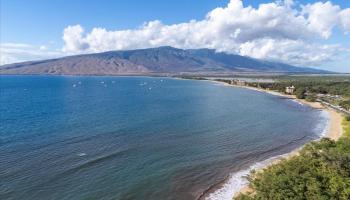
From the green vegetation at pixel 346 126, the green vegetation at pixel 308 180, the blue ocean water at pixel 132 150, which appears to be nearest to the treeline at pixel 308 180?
the green vegetation at pixel 308 180

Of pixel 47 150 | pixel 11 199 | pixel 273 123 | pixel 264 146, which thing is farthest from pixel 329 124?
pixel 11 199

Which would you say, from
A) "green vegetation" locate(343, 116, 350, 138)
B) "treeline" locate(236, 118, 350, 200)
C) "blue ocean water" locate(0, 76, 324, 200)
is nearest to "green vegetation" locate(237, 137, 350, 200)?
"treeline" locate(236, 118, 350, 200)

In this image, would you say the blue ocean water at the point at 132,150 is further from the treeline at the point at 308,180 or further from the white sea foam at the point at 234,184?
the treeline at the point at 308,180

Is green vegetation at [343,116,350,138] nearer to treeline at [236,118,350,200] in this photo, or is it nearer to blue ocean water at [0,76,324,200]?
blue ocean water at [0,76,324,200]

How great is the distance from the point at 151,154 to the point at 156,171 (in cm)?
758

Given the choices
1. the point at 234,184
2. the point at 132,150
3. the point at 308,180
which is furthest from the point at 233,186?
the point at 132,150

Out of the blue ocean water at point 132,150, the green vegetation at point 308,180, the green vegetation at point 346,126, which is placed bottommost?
the green vegetation at point 346,126

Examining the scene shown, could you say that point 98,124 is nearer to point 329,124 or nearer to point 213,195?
point 213,195

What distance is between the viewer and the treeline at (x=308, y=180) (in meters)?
32.8

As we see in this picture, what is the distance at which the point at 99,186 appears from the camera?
42.9 metres

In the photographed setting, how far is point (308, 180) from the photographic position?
115 ft

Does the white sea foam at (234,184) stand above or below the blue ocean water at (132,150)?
below

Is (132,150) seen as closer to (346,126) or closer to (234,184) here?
(234,184)

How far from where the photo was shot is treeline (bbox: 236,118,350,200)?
32838mm
